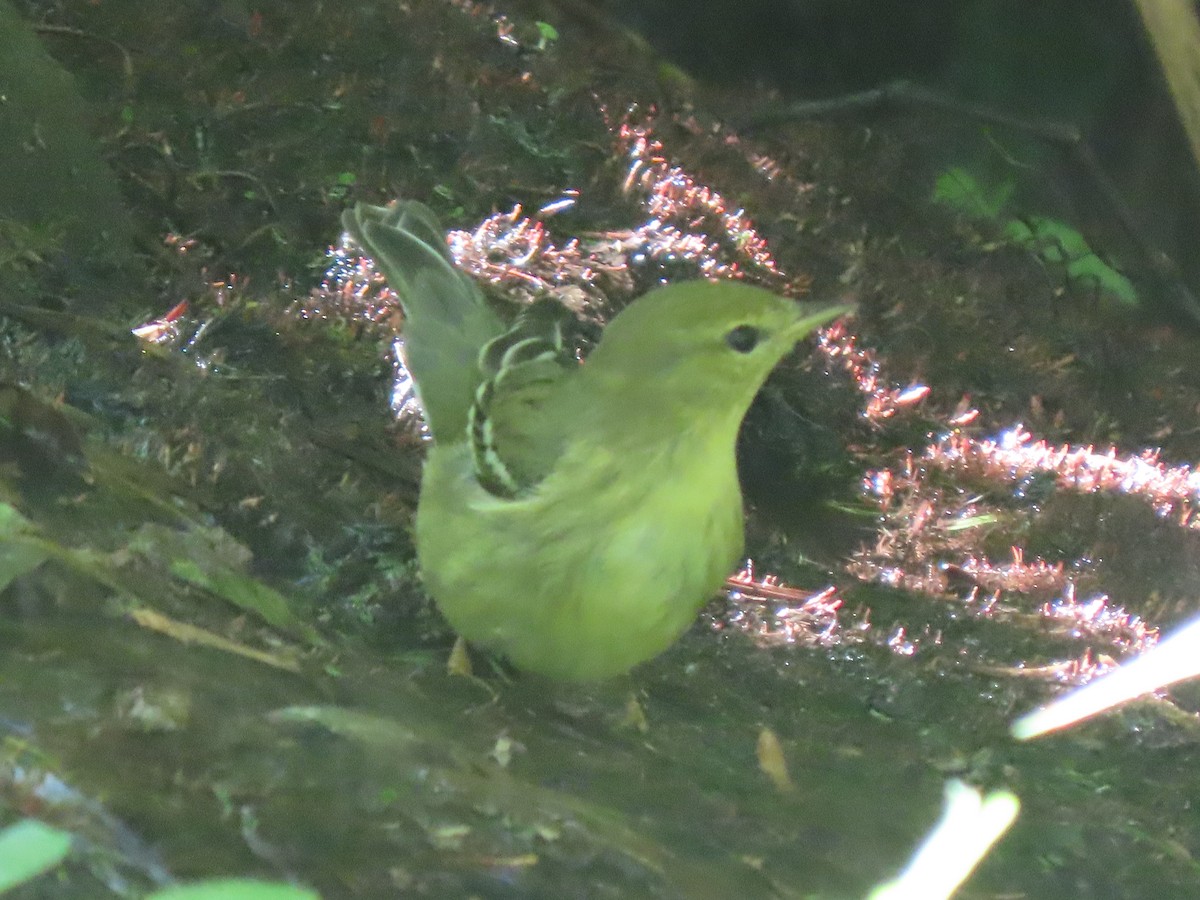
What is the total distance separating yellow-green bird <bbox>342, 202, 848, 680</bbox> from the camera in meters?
2.41

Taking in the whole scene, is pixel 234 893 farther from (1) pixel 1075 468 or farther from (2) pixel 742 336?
(1) pixel 1075 468

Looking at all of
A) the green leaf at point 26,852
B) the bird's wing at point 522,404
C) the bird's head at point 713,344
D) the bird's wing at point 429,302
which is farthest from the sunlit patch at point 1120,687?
the green leaf at point 26,852

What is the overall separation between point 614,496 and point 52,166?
1987mm

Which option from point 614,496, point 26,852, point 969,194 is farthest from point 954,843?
point 969,194

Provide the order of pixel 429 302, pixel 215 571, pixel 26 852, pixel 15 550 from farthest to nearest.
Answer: pixel 429 302, pixel 215 571, pixel 15 550, pixel 26 852

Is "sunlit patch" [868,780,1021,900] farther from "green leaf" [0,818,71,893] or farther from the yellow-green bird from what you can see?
"green leaf" [0,818,71,893]

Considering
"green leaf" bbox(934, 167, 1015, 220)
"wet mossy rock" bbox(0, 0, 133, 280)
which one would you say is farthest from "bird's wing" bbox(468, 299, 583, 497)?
"green leaf" bbox(934, 167, 1015, 220)

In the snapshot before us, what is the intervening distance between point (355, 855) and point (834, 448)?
8.14ft

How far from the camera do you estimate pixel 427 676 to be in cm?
242

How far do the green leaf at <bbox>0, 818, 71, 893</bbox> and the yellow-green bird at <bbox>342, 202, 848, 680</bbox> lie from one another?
1.52 meters

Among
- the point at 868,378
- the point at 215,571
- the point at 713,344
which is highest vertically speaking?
the point at 713,344

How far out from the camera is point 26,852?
89 centimetres

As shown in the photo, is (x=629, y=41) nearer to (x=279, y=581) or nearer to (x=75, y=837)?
(x=279, y=581)

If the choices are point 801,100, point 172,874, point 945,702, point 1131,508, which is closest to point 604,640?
point 945,702
